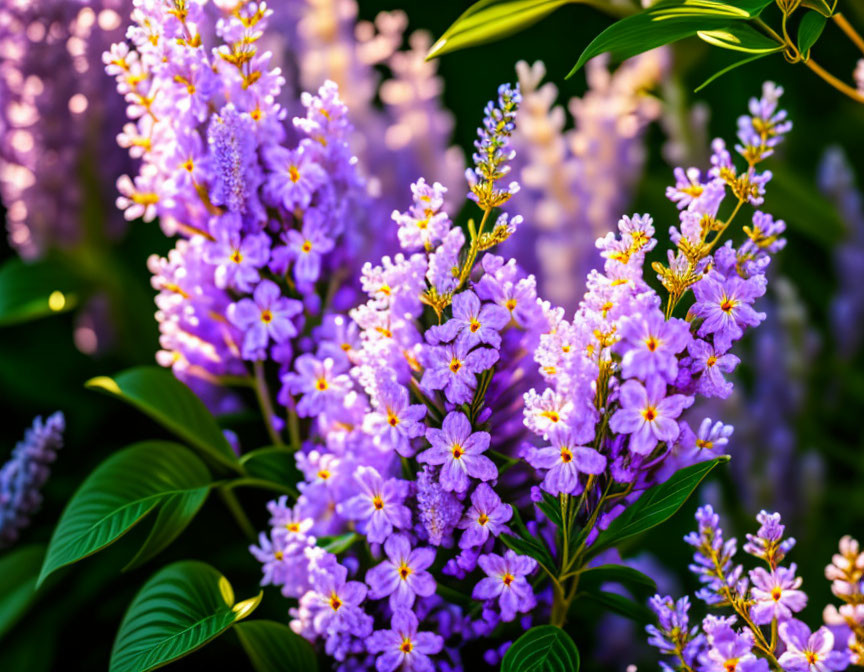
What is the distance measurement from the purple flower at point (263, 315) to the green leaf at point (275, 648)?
12 cm

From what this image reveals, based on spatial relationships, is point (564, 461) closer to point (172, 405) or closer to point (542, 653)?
point (542, 653)

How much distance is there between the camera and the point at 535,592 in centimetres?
37

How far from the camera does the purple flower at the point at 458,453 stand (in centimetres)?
31

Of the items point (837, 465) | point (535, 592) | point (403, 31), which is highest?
point (403, 31)

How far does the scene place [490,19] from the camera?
1.25 feet

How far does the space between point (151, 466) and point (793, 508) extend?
0.41 metres

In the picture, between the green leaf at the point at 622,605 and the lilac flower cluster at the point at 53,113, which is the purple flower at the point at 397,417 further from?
the lilac flower cluster at the point at 53,113

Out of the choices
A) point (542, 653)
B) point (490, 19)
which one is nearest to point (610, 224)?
point (490, 19)

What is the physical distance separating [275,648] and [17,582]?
0.61 ft

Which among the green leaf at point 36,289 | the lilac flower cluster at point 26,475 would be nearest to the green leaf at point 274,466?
the lilac flower cluster at point 26,475

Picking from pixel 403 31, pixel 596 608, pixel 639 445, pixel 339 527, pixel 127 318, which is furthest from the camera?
pixel 403 31

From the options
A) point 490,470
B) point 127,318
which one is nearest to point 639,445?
point 490,470

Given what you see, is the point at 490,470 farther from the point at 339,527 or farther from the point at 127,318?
the point at 127,318

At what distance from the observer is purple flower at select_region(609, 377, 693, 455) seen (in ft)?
0.92
